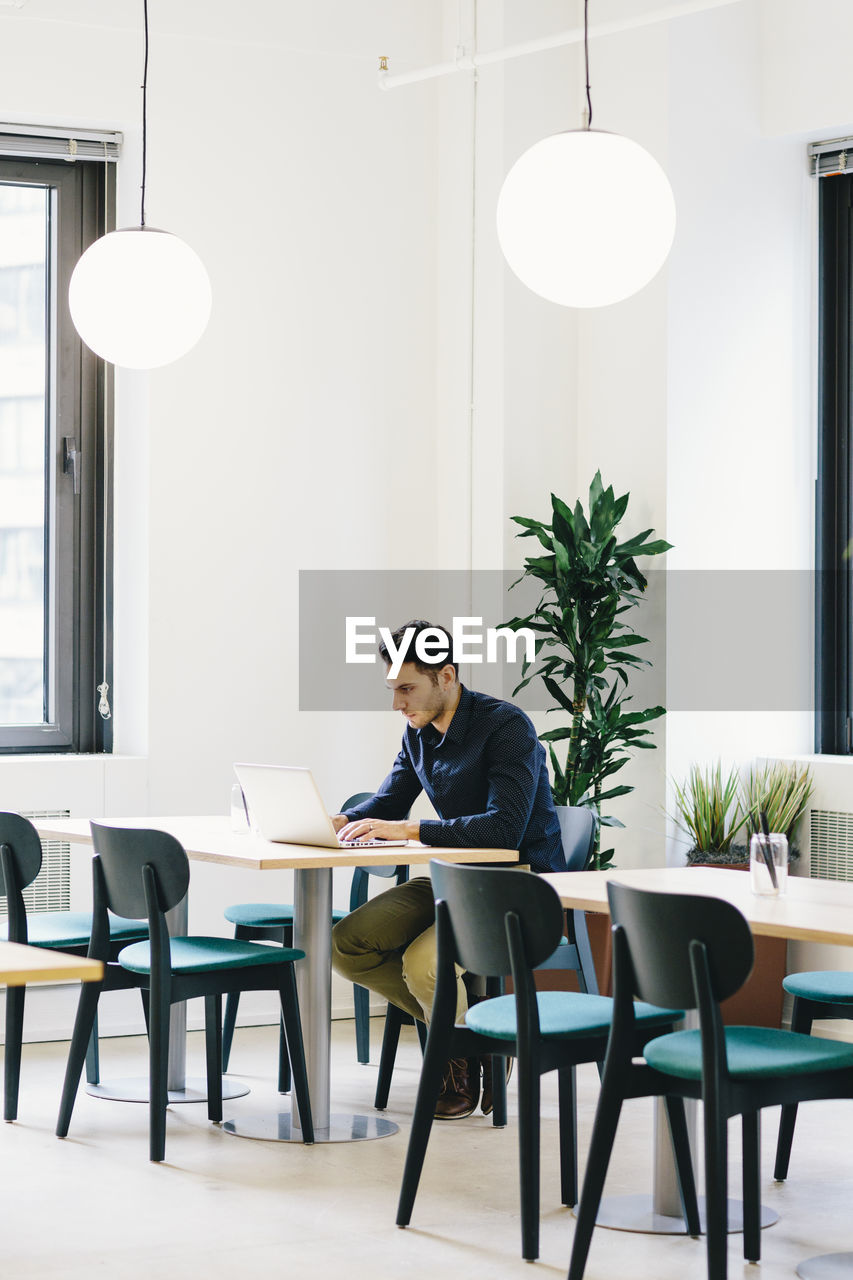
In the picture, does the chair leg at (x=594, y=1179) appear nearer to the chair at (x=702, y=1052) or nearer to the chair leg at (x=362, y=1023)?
the chair at (x=702, y=1052)

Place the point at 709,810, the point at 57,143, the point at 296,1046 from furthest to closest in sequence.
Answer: the point at 57,143 → the point at 709,810 → the point at 296,1046

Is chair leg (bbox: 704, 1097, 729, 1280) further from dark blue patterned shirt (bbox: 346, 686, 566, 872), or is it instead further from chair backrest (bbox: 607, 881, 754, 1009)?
dark blue patterned shirt (bbox: 346, 686, 566, 872)

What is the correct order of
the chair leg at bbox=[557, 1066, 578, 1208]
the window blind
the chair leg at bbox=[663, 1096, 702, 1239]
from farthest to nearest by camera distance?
the window blind → the chair leg at bbox=[557, 1066, 578, 1208] → the chair leg at bbox=[663, 1096, 702, 1239]

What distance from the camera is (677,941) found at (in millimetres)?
2738

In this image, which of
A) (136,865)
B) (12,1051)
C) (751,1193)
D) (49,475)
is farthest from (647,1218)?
(49,475)

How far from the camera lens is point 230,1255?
3166 mm

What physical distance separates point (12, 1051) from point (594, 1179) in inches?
77.1

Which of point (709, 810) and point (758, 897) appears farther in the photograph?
point (709, 810)

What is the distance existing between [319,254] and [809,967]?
2.97 m

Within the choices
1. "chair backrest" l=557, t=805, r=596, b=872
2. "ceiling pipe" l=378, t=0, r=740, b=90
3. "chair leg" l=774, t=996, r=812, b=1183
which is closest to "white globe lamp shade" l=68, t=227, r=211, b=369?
"ceiling pipe" l=378, t=0, r=740, b=90

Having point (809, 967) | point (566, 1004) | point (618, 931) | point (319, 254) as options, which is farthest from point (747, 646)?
point (618, 931)

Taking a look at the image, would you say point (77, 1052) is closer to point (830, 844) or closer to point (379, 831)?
point (379, 831)

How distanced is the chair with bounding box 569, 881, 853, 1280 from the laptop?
45.9 inches
